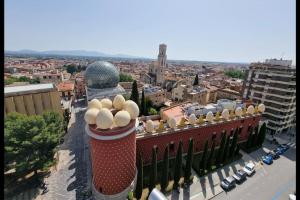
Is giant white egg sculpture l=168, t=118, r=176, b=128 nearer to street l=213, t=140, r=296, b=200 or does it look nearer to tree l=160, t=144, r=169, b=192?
tree l=160, t=144, r=169, b=192

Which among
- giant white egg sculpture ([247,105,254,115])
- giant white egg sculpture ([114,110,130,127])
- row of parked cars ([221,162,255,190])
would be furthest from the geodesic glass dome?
giant white egg sculpture ([247,105,254,115])

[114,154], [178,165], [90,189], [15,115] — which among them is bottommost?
[90,189]

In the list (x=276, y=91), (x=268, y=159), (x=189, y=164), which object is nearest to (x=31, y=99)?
(x=189, y=164)

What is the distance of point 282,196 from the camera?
17438mm

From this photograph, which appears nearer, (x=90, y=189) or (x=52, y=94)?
(x=90, y=189)

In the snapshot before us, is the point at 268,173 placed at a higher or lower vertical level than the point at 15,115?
lower

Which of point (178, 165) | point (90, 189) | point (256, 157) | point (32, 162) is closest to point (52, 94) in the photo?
point (32, 162)

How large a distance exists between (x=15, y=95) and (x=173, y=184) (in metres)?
19.7

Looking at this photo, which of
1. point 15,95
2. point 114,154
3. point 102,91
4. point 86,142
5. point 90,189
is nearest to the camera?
point 114,154

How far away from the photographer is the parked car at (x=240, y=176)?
18.8 m

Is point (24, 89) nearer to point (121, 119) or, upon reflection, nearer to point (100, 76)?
point (100, 76)

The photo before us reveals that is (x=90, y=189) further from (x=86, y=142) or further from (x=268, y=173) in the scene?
(x=268, y=173)

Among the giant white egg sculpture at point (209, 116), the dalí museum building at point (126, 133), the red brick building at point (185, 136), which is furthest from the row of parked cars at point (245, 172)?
the giant white egg sculpture at point (209, 116)

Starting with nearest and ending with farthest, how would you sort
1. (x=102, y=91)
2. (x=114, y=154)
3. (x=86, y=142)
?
(x=114, y=154), (x=86, y=142), (x=102, y=91)
